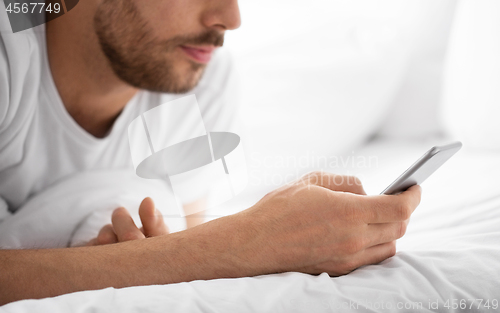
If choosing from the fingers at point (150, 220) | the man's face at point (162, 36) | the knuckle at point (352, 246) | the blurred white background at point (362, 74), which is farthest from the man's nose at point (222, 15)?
the knuckle at point (352, 246)

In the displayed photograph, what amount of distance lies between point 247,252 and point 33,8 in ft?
1.43

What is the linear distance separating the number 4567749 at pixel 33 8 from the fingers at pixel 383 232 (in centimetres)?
50

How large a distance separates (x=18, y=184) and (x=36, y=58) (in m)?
0.18

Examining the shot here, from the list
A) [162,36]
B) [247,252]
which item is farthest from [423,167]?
[162,36]

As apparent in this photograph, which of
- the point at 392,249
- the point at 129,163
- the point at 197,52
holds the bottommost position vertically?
the point at 392,249

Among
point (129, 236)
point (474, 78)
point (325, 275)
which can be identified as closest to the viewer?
point (325, 275)

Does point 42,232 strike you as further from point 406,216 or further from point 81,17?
point 406,216

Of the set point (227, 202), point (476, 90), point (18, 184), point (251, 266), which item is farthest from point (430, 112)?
point (18, 184)

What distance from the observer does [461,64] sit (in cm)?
108

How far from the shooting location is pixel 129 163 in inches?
27.1

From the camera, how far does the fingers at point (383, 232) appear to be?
430 millimetres

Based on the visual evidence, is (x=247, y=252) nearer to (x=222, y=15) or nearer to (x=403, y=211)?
(x=403, y=211)

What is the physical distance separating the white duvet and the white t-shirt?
34mm

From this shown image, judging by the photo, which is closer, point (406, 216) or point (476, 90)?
point (406, 216)
